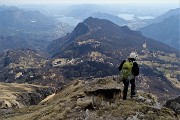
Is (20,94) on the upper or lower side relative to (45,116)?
lower

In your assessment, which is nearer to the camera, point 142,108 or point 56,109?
point 142,108

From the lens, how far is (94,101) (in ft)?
97.9

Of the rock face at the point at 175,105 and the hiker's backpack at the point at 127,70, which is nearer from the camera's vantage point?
the hiker's backpack at the point at 127,70

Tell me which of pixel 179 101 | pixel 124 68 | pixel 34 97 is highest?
pixel 124 68

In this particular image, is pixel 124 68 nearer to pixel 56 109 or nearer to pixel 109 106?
pixel 109 106

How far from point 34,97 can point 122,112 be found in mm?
82714

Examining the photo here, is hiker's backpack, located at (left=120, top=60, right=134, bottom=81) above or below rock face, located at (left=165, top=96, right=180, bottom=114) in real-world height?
above

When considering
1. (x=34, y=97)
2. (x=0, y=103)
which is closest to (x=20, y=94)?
(x=34, y=97)

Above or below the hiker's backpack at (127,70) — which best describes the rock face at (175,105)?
below

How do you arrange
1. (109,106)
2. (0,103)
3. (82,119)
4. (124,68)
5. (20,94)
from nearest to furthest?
1. (82,119)
2. (109,106)
3. (124,68)
4. (0,103)
5. (20,94)

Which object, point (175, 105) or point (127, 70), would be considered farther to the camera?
point (175, 105)

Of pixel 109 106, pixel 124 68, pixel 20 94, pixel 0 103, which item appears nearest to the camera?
pixel 109 106

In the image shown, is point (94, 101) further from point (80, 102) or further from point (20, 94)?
point (20, 94)

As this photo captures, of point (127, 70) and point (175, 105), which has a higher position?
point (127, 70)
